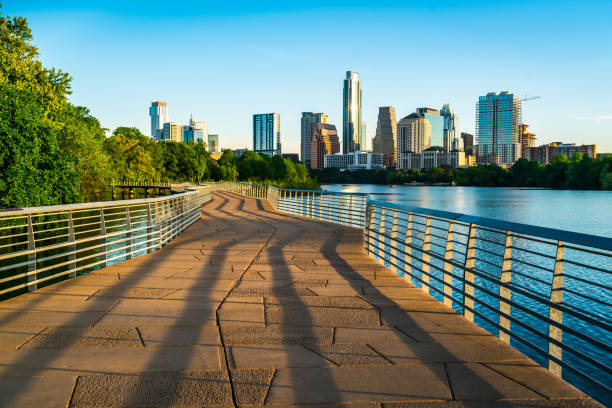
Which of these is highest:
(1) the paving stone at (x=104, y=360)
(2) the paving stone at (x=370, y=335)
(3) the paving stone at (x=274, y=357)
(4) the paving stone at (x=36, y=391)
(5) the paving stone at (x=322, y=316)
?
(4) the paving stone at (x=36, y=391)

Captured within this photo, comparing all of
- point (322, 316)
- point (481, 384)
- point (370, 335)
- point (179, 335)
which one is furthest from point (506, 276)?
point (179, 335)

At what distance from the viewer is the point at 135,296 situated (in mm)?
6793

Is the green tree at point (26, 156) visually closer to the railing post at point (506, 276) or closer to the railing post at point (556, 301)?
the railing post at point (506, 276)

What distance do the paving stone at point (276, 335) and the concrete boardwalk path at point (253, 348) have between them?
2cm

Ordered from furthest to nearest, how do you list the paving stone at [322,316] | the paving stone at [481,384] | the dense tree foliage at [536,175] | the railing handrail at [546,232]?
the dense tree foliage at [536,175] < the paving stone at [322,316] < the railing handrail at [546,232] < the paving stone at [481,384]

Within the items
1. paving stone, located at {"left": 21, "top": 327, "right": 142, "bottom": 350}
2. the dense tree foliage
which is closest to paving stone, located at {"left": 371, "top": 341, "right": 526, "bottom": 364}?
paving stone, located at {"left": 21, "top": 327, "right": 142, "bottom": 350}

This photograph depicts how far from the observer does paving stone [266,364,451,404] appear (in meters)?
3.49

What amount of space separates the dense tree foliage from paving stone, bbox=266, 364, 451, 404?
134 m

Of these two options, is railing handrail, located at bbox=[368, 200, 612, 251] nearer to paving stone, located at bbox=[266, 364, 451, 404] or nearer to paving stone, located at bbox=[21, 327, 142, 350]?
paving stone, located at bbox=[266, 364, 451, 404]

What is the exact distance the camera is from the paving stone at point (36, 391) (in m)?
3.40

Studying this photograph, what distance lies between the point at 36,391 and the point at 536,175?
16141cm

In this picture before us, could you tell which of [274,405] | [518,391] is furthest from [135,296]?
[518,391]

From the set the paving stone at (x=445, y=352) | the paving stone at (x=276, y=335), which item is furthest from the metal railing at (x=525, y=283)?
the paving stone at (x=276, y=335)

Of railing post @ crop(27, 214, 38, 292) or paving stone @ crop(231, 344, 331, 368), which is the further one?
railing post @ crop(27, 214, 38, 292)
